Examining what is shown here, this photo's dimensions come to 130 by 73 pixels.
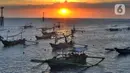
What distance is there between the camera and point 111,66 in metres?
60.5

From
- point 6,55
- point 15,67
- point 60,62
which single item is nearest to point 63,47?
point 6,55

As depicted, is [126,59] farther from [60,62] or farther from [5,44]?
[5,44]

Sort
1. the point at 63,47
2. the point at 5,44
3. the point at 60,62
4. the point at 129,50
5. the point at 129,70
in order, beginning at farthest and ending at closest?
the point at 5,44
the point at 63,47
the point at 129,50
the point at 129,70
the point at 60,62

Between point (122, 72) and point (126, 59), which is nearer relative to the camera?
point (122, 72)

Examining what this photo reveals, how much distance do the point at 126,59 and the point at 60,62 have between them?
19253mm

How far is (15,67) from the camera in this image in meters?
59.9

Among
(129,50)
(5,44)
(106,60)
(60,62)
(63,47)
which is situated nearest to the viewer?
(60,62)

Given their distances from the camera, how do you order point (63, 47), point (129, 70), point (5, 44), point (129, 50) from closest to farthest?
point (129, 70) < point (129, 50) < point (63, 47) < point (5, 44)

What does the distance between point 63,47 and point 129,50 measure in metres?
16.9

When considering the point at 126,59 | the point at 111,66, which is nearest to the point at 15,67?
the point at 111,66

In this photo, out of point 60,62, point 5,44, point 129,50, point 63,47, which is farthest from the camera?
point 5,44

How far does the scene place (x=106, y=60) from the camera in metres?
66.2

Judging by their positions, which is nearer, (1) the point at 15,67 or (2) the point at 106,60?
(1) the point at 15,67

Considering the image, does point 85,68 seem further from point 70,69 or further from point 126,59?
point 126,59
